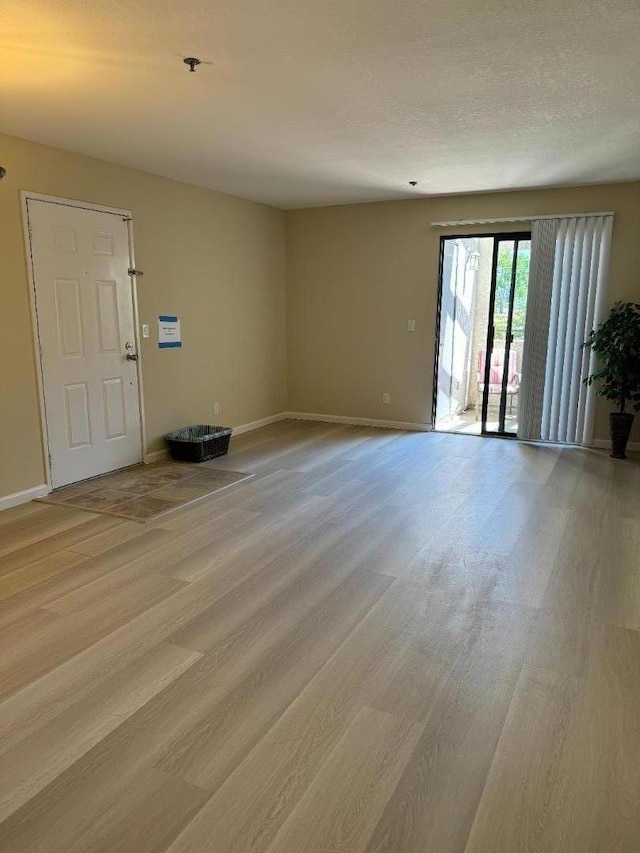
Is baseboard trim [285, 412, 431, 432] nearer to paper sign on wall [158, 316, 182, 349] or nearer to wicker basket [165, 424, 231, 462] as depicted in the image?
wicker basket [165, 424, 231, 462]

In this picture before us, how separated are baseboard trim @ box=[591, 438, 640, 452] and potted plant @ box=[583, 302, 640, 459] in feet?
0.87

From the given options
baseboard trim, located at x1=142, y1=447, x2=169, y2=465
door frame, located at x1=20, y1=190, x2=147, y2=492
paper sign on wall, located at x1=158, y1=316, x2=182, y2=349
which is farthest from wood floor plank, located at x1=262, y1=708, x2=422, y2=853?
paper sign on wall, located at x1=158, y1=316, x2=182, y2=349

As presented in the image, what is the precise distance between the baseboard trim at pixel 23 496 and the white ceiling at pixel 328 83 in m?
2.39

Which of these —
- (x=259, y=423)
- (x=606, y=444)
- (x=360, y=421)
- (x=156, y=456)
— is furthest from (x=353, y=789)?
(x=360, y=421)

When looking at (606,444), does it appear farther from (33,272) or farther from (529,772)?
(33,272)

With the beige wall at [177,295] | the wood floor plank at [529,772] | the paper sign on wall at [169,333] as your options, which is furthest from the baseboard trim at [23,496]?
the wood floor plank at [529,772]

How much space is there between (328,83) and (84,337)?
105 inches

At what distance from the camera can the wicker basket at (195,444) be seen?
5.14m

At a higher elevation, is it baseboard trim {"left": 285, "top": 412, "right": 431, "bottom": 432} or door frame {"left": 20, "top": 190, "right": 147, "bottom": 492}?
door frame {"left": 20, "top": 190, "right": 147, "bottom": 492}

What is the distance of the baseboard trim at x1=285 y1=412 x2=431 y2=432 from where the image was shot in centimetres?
661

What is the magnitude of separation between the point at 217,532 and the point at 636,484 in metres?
3.27

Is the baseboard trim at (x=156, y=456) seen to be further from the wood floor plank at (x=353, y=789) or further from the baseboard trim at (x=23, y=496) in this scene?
the wood floor plank at (x=353, y=789)

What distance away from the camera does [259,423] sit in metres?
6.79

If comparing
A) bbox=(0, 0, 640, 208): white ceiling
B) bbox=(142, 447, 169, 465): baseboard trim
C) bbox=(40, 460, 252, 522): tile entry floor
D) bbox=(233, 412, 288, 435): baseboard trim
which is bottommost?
bbox=(40, 460, 252, 522): tile entry floor
